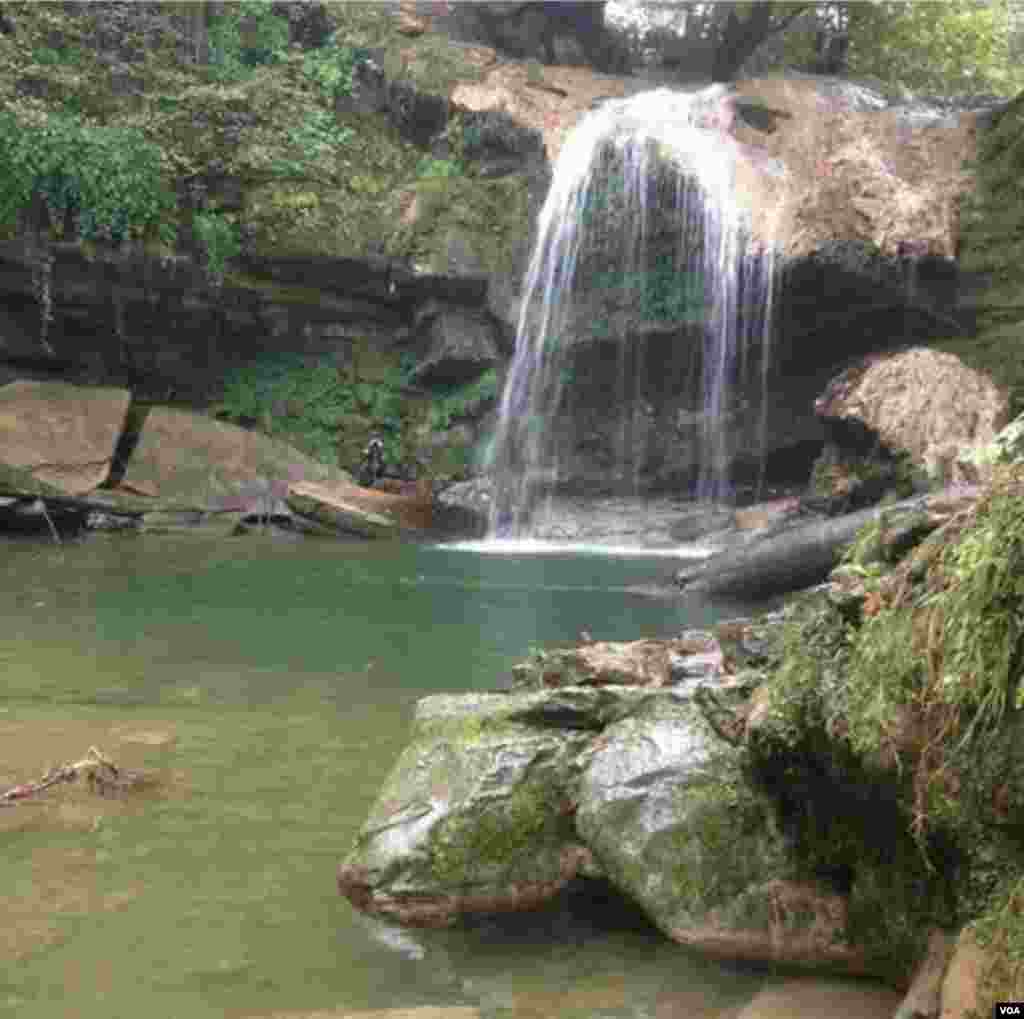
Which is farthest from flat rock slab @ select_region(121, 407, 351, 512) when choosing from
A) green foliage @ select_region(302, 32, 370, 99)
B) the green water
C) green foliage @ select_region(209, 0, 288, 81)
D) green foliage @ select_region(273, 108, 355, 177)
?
green foliage @ select_region(209, 0, 288, 81)

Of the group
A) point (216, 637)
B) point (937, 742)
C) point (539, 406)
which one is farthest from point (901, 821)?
point (539, 406)

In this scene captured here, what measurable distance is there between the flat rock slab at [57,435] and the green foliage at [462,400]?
457 cm

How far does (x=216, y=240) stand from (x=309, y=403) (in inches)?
116

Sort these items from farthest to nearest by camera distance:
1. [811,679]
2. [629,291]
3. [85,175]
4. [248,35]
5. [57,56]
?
[248,35]
[57,56]
[629,291]
[85,175]
[811,679]

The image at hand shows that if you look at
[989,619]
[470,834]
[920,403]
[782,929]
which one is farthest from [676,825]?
[920,403]

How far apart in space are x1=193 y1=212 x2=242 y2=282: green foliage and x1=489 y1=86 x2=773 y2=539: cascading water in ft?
14.6

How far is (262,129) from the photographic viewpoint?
64.8 ft

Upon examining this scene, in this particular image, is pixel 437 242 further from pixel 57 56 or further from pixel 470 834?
pixel 470 834

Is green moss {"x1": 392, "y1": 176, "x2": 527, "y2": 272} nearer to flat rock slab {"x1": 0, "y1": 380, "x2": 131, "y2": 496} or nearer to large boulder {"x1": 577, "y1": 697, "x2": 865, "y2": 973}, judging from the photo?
flat rock slab {"x1": 0, "y1": 380, "x2": 131, "y2": 496}

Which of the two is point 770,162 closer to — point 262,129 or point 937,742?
point 262,129

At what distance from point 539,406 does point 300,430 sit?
13.1ft

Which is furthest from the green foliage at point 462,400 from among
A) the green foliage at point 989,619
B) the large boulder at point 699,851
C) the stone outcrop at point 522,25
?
the green foliage at point 989,619

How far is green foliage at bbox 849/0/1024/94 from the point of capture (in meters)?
26.7

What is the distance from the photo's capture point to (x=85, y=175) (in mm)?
17656
